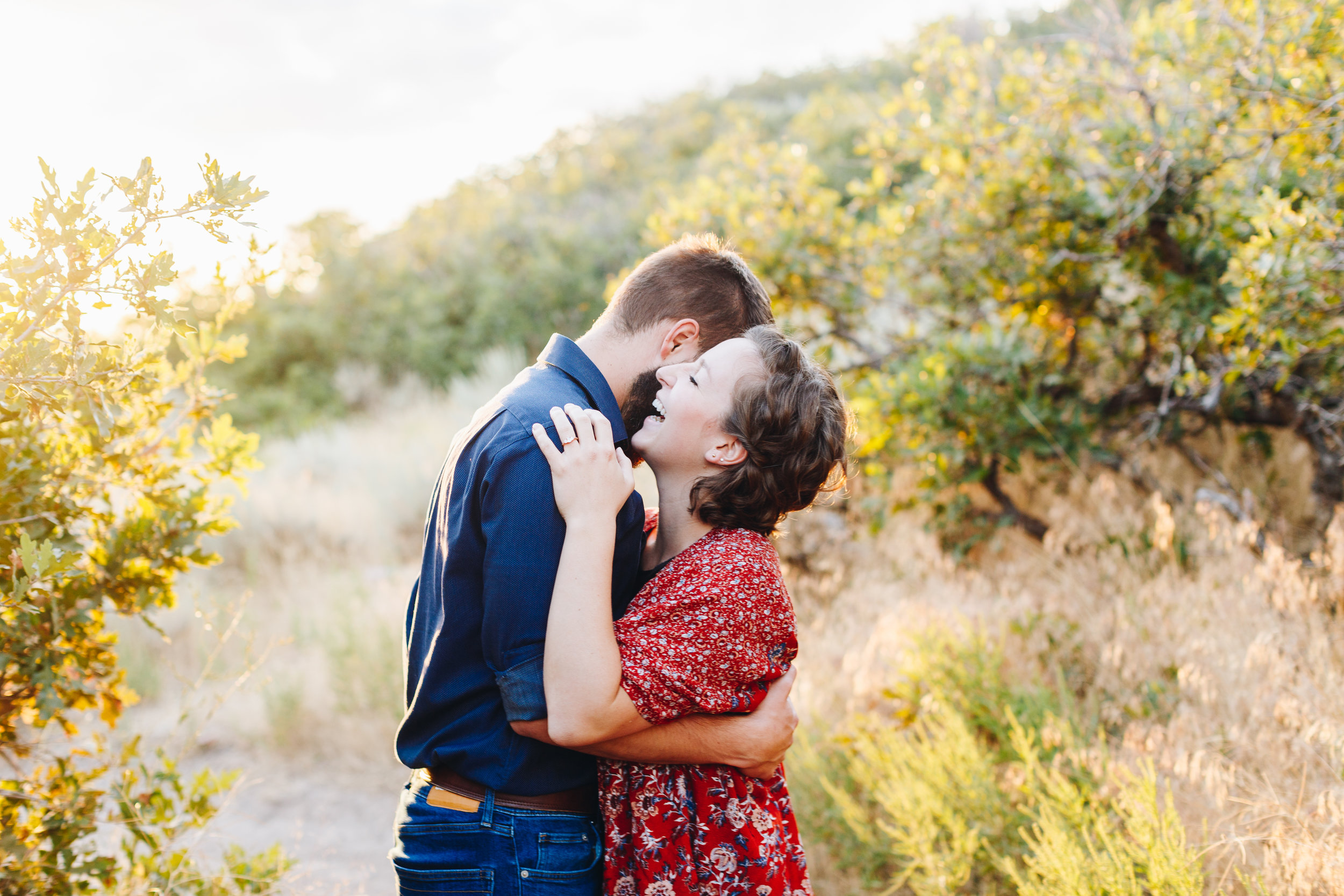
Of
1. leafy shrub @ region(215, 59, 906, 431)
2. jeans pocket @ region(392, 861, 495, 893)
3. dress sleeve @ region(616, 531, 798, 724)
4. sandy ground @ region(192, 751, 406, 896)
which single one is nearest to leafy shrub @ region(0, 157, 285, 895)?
jeans pocket @ region(392, 861, 495, 893)

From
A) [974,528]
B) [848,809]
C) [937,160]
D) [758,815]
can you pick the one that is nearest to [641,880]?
[758,815]

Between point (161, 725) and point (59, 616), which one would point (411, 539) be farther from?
point (59, 616)

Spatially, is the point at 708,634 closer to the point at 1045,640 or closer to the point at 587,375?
the point at 587,375

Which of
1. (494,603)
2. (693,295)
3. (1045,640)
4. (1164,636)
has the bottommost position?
(1045,640)

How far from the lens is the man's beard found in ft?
7.45

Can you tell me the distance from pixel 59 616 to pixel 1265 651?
13.5 feet

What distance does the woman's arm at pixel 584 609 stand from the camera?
1.64 metres

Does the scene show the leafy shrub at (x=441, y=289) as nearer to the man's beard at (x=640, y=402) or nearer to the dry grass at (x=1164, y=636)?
the dry grass at (x=1164, y=636)

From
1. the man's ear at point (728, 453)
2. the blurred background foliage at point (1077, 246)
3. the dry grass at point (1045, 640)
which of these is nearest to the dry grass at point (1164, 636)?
the dry grass at point (1045, 640)

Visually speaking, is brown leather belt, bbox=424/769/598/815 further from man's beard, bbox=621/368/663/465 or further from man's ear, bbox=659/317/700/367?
man's ear, bbox=659/317/700/367

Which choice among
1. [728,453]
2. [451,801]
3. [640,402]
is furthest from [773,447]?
[451,801]

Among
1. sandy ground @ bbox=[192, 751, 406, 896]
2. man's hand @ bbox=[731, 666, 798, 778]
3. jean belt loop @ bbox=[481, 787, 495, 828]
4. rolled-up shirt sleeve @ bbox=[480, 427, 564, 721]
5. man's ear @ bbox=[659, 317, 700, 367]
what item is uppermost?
man's ear @ bbox=[659, 317, 700, 367]

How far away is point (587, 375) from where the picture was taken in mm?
2105

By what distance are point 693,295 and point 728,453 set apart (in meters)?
0.54
